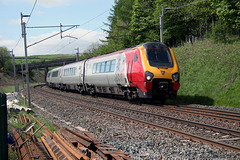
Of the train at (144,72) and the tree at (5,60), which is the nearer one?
the train at (144,72)

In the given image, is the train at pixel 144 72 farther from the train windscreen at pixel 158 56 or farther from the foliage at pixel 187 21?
the foliage at pixel 187 21

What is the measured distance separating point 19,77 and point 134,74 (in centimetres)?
8277

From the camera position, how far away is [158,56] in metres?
13.4

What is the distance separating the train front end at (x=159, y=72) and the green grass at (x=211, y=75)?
341 centimetres

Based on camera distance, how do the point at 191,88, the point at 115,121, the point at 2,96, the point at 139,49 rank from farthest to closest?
the point at 191,88, the point at 139,49, the point at 115,121, the point at 2,96

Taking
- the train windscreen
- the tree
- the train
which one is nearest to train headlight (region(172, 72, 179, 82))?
the train

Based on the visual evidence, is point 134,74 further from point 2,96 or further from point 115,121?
point 2,96

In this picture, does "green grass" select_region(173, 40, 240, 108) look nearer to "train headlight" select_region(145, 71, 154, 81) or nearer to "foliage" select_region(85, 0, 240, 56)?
"foliage" select_region(85, 0, 240, 56)

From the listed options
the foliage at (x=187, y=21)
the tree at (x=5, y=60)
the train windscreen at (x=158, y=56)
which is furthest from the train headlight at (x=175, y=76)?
the tree at (x=5, y=60)

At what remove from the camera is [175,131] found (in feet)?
24.5

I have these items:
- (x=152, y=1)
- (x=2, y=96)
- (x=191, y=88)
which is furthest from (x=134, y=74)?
(x=152, y=1)

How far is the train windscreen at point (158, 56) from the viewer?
42.9 ft

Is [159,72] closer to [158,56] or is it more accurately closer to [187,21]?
[158,56]

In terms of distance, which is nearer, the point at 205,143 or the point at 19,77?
the point at 205,143
